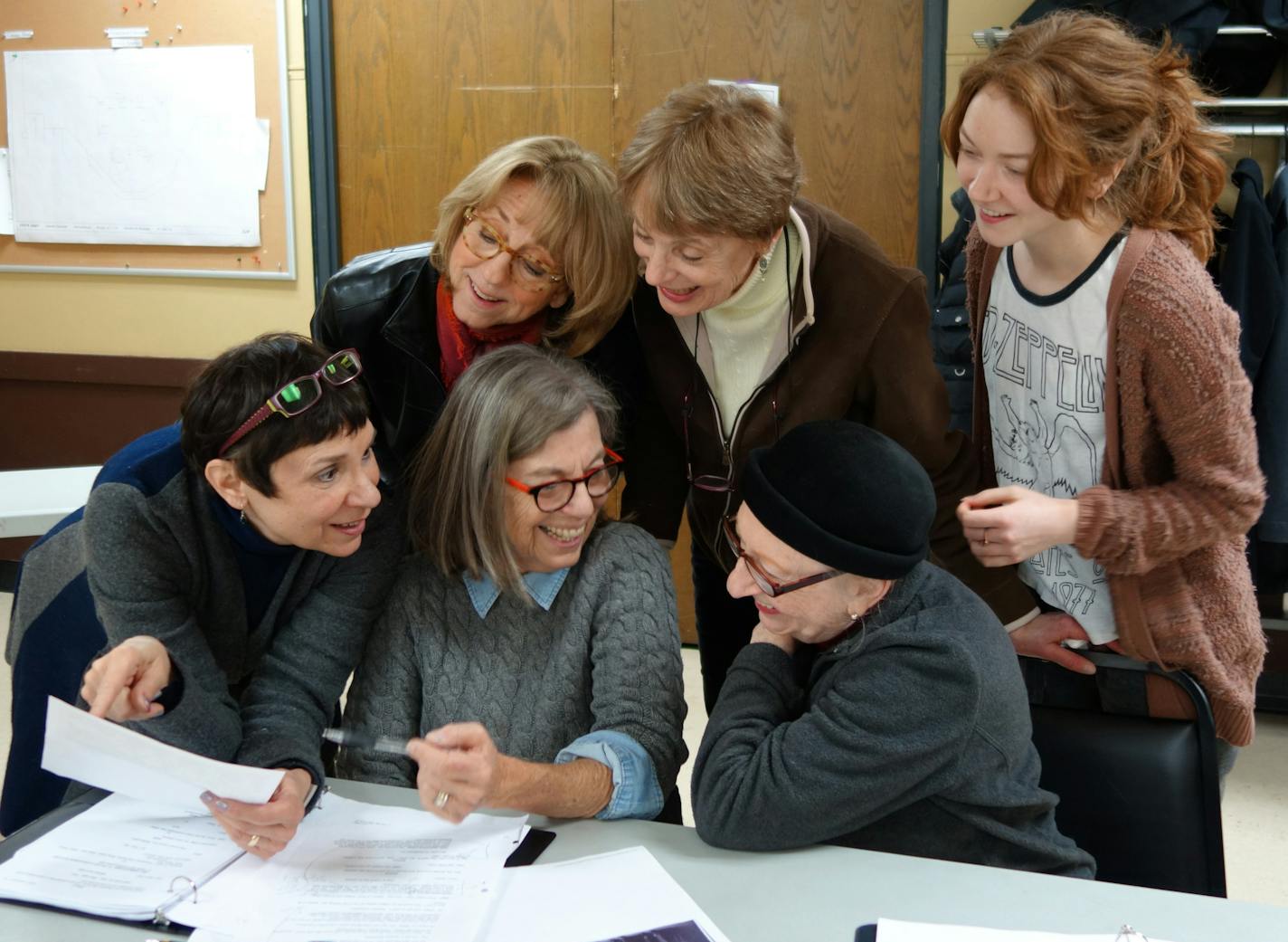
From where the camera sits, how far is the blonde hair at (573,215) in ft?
5.58

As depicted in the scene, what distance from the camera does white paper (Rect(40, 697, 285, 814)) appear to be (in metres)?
1.17

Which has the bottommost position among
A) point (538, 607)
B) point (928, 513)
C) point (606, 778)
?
point (606, 778)

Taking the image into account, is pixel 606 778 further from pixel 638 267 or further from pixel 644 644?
pixel 638 267

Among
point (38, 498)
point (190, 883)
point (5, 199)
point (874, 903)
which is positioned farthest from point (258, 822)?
point (5, 199)

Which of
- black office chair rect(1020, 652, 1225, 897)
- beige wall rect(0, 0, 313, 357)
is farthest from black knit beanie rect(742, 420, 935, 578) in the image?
beige wall rect(0, 0, 313, 357)

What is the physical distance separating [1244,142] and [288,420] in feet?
9.09

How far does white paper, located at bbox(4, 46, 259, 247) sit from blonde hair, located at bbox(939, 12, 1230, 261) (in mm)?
3018

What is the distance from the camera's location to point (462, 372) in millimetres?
1764

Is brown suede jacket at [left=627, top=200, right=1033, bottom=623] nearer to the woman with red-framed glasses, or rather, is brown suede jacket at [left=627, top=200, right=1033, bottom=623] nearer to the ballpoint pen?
the woman with red-framed glasses

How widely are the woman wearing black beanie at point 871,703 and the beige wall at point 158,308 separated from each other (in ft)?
9.77

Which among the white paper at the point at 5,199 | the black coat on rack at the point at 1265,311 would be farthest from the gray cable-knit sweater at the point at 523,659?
the white paper at the point at 5,199

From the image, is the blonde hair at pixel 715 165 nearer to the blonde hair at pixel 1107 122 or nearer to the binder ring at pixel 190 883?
the blonde hair at pixel 1107 122

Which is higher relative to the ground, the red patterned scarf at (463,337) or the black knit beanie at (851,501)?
the red patterned scarf at (463,337)

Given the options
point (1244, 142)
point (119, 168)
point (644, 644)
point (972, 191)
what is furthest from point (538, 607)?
point (119, 168)
